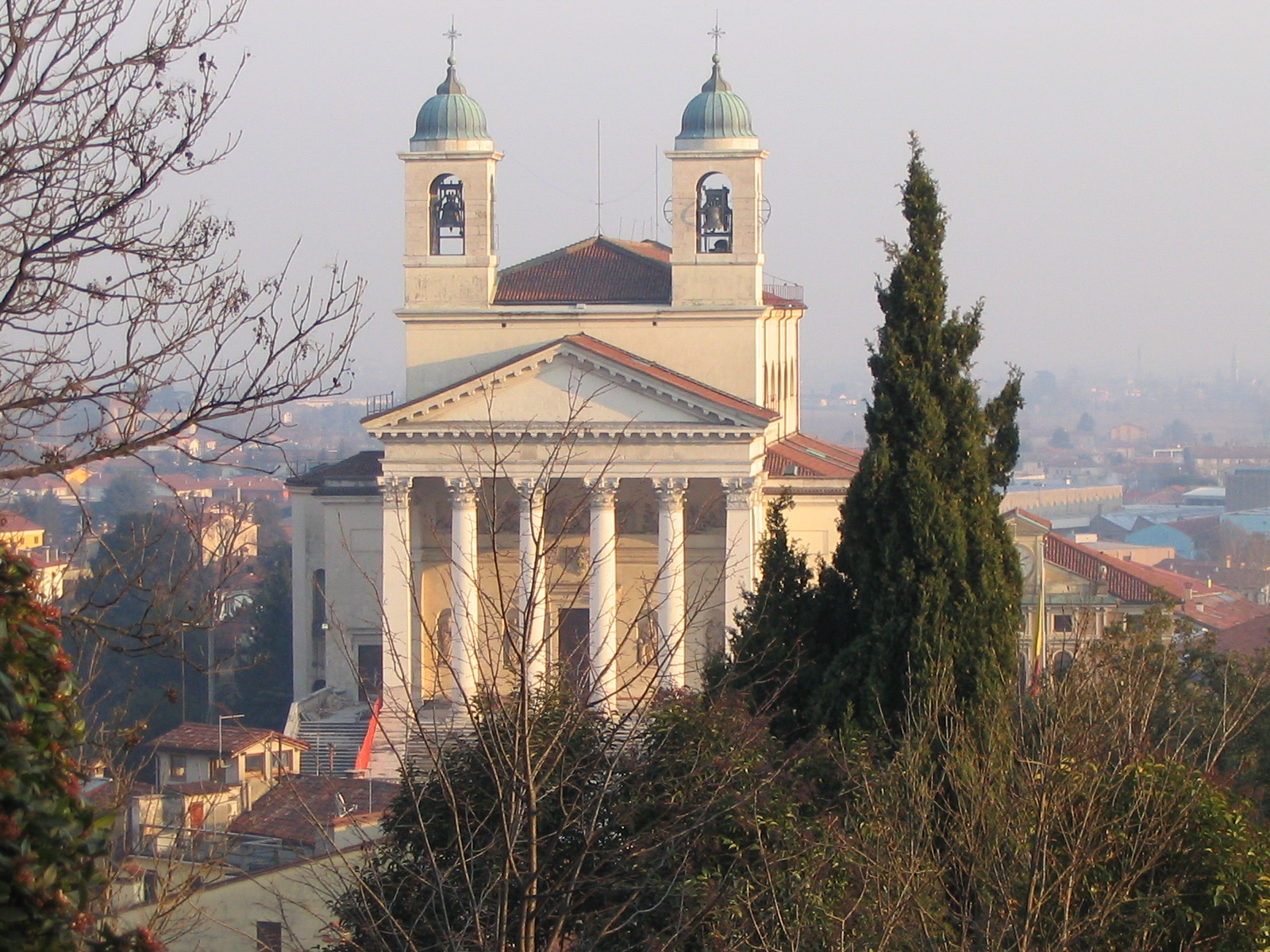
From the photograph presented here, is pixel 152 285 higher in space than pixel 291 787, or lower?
higher

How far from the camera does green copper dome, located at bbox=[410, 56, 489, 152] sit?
37.5 metres

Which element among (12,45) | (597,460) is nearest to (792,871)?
(12,45)

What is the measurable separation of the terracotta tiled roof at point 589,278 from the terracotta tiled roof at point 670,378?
278cm

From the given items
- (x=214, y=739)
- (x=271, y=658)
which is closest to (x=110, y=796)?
(x=214, y=739)

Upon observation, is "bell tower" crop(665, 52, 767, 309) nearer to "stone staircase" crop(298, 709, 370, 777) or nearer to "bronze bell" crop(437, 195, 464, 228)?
"bronze bell" crop(437, 195, 464, 228)

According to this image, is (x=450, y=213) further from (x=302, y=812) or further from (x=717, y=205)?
(x=302, y=812)

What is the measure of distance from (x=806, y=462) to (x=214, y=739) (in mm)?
12786

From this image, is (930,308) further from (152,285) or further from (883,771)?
(152,285)

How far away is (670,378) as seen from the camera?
1364 inches

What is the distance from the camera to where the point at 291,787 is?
888cm

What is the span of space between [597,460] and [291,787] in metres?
26.2

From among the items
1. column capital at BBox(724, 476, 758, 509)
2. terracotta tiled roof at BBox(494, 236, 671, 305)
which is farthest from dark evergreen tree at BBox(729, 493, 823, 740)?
terracotta tiled roof at BBox(494, 236, 671, 305)

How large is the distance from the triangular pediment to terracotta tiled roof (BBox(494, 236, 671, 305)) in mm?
3289

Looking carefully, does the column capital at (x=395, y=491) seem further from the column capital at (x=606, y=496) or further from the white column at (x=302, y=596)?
the white column at (x=302, y=596)
